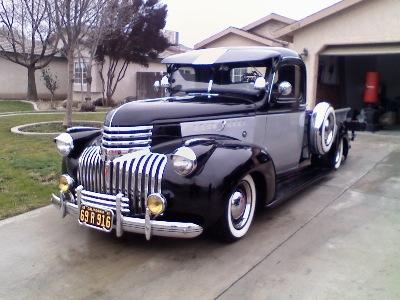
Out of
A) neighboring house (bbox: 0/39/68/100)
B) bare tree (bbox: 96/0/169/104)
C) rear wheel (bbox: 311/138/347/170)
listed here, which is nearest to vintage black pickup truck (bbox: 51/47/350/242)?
rear wheel (bbox: 311/138/347/170)

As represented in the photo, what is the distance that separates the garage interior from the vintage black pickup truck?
693 centimetres

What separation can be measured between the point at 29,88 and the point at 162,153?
20217 mm

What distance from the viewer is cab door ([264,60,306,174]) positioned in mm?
4645

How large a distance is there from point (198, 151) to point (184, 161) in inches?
7.7

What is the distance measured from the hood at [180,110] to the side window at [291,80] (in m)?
0.54

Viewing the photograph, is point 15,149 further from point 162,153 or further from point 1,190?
point 162,153

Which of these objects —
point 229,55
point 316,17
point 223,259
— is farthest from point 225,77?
point 316,17

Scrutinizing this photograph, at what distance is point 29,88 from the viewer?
2120cm

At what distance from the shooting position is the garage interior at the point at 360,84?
11469 millimetres

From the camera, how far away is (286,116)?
16.1 feet

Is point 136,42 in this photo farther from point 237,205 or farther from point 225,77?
point 237,205

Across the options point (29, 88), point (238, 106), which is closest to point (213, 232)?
point (238, 106)

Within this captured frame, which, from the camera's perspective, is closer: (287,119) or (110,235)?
(110,235)

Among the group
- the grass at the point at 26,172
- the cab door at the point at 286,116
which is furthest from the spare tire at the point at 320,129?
the grass at the point at 26,172
